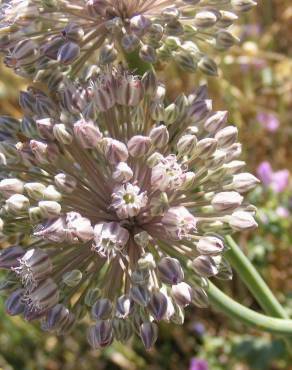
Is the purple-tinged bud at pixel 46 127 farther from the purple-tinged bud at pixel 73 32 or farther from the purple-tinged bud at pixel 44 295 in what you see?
the purple-tinged bud at pixel 44 295

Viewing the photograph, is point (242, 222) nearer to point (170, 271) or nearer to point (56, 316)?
point (170, 271)

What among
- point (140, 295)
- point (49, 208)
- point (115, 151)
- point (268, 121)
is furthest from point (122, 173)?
point (268, 121)

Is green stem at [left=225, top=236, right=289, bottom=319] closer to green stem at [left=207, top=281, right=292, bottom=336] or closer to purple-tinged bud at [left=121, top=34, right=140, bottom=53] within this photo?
green stem at [left=207, top=281, right=292, bottom=336]

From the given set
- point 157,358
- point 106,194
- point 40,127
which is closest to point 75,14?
point 40,127

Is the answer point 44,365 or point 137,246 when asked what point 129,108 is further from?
point 44,365

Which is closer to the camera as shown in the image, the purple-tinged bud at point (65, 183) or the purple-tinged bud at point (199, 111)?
the purple-tinged bud at point (65, 183)

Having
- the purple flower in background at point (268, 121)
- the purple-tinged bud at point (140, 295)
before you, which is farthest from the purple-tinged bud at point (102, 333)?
the purple flower in background at point (268, 121)
